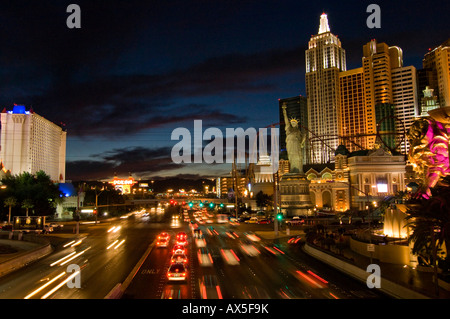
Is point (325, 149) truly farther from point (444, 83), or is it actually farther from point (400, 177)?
point (400, 177)

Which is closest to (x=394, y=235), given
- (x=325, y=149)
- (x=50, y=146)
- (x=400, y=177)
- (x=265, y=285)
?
(x=265, y=285)

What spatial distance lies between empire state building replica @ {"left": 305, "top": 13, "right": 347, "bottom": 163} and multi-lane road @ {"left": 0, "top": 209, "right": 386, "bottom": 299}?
153 m

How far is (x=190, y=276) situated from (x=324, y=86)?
171 m

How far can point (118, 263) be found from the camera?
2952 cm

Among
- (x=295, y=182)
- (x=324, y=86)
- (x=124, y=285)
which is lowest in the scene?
(x=124, y=285)

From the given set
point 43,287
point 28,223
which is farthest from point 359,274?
point 28,223

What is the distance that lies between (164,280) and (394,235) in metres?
23.6

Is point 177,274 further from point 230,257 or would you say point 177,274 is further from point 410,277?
point 410,277

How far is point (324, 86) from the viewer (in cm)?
18100

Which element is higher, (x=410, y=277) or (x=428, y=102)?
(x=428, y=102)

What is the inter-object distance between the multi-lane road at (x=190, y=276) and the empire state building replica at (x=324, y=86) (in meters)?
153

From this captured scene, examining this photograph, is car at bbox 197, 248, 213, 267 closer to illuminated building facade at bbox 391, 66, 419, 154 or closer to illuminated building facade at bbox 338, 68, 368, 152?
illuminated building facade at bbox 338, 68, 368, 152

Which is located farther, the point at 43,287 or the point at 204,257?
the point at 204,257

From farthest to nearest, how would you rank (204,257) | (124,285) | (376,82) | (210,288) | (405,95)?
1. (376,82)
2. (405,95)
3. (204,257)
4. (124,285)
5. (210,288)
